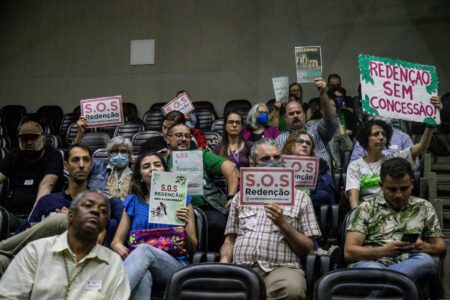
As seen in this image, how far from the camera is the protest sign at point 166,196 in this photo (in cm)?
404

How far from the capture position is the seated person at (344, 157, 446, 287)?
11.8ft

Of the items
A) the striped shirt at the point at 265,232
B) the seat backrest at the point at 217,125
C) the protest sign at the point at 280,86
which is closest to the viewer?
the striped shirt at the point at 265,232

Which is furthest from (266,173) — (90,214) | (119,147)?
(119,147)

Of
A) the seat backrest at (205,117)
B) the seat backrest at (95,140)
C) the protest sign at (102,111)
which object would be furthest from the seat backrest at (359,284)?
the seat backrest at (205,117)

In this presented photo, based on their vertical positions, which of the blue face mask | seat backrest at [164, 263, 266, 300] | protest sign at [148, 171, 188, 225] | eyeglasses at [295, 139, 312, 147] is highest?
eyeglasses at [295, 139, 312, 147]

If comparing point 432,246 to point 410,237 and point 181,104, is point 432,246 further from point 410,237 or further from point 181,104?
point 181,104

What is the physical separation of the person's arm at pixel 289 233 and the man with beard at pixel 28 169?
219 cm

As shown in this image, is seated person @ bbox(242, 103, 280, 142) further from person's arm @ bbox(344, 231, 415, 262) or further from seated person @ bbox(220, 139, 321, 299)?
→ person's arm @ bbox(344, 231, 415, 262)

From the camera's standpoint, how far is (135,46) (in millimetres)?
11078

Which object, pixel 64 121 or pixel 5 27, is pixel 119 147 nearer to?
pixel 64 121

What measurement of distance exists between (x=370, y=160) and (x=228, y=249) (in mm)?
1481

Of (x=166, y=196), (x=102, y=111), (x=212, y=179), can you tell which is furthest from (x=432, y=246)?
(x=102, y=111)

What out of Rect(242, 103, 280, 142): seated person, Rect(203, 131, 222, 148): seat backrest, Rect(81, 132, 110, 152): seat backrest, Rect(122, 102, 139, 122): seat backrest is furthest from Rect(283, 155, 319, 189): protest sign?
Rect(122, 102, 139, 122): seat backrest

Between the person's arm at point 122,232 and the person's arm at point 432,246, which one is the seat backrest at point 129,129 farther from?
the person's arm at point 432,246
